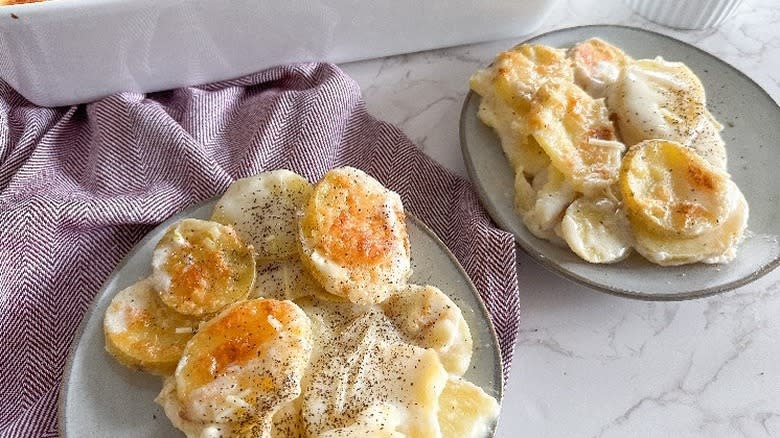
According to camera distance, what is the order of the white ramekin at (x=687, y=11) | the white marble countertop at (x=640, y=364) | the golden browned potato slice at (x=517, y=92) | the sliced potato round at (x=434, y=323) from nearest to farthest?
1. the sliced potato round at (x=434, y=323)
2. the white marble countertop at (x=640, y=364)
3. the golden browned potato slice at (x=517, y=92)
4. the white ramekin at (x=687, y=11)

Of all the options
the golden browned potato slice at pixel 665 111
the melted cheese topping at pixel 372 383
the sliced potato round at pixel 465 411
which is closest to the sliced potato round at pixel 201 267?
the melted cheese topping at pixel 372 383

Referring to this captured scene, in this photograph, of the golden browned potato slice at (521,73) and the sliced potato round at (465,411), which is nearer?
the sliced potato round at (465,411)

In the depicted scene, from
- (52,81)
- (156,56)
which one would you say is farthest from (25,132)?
(156,56)

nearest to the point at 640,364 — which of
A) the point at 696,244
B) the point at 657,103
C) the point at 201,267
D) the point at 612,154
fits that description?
the point at 696,244

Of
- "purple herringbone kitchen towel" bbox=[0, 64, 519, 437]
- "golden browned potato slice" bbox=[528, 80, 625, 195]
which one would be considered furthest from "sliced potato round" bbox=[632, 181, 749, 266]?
"purple herringbone kitchen towel" bbox=[0, 64, 519, 437]

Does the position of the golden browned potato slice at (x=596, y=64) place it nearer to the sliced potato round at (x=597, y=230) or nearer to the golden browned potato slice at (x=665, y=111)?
the golden browned potato slice at (x=665, y=111)

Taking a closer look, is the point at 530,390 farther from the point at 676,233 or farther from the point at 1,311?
the point at 1,311

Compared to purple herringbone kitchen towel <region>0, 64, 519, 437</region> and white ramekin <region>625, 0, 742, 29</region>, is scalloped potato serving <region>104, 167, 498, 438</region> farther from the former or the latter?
white ramekin <region>625, 0, 742, 29</region>

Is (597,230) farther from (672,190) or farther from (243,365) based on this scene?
(243,365)
